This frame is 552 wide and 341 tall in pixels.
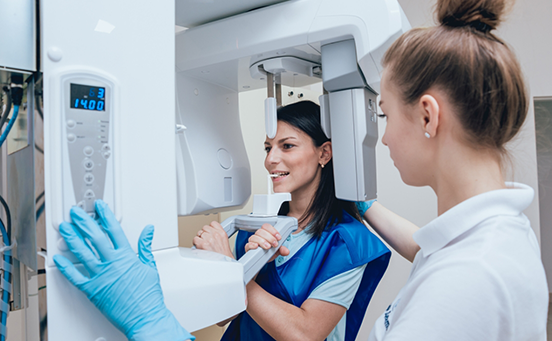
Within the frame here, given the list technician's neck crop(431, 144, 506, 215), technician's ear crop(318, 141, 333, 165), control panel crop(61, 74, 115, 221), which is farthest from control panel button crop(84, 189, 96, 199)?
technician's ear crop(318, 141, 333, 165)

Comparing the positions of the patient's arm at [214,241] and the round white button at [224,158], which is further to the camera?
the round white button at [224,158]

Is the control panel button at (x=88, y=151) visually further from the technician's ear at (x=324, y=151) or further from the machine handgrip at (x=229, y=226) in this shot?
the technician's ear at (x=324, y=151)

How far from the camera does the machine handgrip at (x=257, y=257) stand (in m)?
0.88

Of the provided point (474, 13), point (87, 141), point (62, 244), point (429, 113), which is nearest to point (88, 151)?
point (87, 141)

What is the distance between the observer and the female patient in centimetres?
104

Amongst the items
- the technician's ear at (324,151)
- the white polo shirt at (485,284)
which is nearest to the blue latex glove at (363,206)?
the technician's ear at (324,151)

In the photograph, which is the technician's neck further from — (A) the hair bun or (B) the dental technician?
(A) the hair bun

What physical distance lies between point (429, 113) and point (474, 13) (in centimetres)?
19

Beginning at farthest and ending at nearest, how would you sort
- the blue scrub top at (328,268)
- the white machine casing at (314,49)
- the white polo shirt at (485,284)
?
the blue scrub top at (328,268) < the white machine casing at (314,49) < the white polo shirt at (485,284)

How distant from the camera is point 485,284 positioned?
0.51 meters

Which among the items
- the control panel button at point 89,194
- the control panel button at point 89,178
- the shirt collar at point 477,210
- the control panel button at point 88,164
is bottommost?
the shirt collar at point 477,210

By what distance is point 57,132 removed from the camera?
57cm

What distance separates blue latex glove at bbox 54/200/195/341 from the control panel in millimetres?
23

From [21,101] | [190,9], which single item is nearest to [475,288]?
[21,101]
